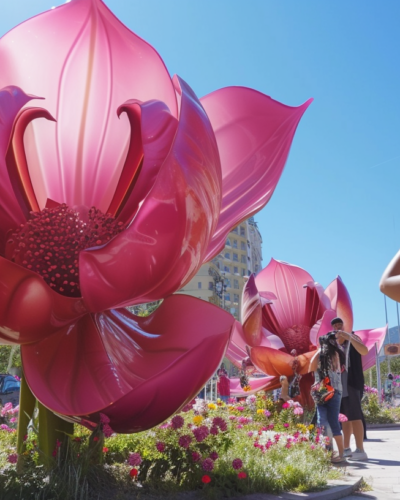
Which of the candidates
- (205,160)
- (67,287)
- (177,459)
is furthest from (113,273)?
(177,459)

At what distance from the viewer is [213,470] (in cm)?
432

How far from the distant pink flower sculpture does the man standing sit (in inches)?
30.7

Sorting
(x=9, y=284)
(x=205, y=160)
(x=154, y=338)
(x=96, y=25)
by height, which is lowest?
(x=154, y=338)

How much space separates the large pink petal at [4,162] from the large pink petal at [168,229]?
90 cm

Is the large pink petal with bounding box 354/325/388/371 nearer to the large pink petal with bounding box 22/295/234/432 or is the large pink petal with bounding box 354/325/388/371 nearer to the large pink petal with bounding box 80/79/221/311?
the large pink petal with bounding box 22/295/234/432

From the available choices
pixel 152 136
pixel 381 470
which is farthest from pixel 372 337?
pixel 152 136

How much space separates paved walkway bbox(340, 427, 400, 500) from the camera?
190 inches

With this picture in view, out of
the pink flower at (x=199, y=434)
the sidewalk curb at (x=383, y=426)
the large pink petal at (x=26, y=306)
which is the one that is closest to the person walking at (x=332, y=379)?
the pink flower at (x=199, y=434)

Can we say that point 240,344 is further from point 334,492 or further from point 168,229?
point 168,229

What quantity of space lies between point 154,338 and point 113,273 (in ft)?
2.20

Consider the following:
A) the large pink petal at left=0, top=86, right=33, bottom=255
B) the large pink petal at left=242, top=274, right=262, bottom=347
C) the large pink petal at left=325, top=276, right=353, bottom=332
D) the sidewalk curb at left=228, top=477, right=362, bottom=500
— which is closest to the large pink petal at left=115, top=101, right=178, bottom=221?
the large pink petal at left=0, top=86, right=33, bottom=255

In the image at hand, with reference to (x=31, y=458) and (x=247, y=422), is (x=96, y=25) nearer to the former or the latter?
(x=31, y=458)

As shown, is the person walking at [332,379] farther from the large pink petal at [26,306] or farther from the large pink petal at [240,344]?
the large pink petal at [26,306]

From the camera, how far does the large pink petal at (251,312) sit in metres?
8.35
